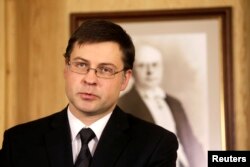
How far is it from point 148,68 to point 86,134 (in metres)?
1.08

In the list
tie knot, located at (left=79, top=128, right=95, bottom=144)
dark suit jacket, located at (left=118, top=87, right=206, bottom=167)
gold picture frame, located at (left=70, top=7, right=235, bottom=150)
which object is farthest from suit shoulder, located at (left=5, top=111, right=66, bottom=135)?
gold picture frame, located at (left=70, top=7, right=235, bottom=150)

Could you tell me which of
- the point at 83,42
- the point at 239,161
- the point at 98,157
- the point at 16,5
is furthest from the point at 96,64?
the point at 16,5

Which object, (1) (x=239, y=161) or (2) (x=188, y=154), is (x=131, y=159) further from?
(2) (x=188, y=154)

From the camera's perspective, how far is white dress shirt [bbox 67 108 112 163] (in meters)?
1.71

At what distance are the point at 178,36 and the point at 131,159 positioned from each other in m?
1.21

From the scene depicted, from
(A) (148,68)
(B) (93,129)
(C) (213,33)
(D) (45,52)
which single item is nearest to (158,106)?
(A) (148,68)

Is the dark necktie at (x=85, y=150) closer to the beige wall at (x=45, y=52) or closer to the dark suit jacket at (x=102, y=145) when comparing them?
the dark suit jacket at (x=102, y=145)

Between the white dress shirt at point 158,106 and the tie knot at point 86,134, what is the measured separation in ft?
3.36

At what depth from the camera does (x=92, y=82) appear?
165cm

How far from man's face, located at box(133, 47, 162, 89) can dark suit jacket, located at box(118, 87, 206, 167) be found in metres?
0.07

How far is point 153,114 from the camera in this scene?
2.72m

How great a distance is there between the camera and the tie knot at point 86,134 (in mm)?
1703

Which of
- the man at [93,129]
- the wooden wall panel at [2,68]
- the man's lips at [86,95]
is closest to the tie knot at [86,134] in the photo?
the man at [93,129]

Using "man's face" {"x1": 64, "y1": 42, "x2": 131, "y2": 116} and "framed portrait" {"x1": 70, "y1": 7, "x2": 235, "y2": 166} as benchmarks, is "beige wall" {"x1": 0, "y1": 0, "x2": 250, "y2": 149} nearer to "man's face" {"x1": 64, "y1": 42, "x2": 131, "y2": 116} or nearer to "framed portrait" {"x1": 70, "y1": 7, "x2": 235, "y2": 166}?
"framed portrait" {"x1": 70, "y1": 7, "x2": 235, "y2": 166}
